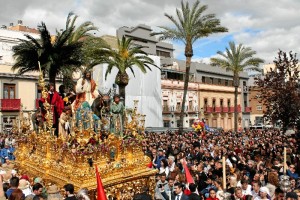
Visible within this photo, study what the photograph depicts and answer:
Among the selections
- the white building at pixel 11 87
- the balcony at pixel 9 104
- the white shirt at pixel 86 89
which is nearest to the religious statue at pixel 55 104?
the white shirt at pixel 86 89

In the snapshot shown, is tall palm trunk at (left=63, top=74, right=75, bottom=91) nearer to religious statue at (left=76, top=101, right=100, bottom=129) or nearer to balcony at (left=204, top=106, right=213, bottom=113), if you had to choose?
religious statue at (left=76, top=101, right=100, bottom=129)

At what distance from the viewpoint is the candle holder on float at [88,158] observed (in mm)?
8125

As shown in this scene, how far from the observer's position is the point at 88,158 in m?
8.20

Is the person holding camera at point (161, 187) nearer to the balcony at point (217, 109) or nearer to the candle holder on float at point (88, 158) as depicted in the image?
the candle holder on float at point (88, 158)

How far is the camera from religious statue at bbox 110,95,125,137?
947 centimetres

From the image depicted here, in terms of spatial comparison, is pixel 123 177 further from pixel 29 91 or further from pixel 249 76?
pixel 249 76

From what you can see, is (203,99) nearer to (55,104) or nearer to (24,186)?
(55,104)

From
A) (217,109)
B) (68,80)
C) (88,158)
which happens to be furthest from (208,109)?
(88,158)

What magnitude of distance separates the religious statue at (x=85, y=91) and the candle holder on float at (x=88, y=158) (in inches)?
35.2

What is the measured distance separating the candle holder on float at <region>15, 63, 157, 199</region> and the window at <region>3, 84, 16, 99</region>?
918 inches

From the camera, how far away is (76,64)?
12.7 m

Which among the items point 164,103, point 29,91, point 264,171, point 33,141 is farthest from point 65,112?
point 164,103

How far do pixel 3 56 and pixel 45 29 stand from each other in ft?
70.2

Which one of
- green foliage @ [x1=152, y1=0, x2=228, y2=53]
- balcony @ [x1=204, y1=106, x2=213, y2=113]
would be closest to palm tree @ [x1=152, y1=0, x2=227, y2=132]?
green foliage @ [x1=152, y1=0, x2=228, y2=53]
